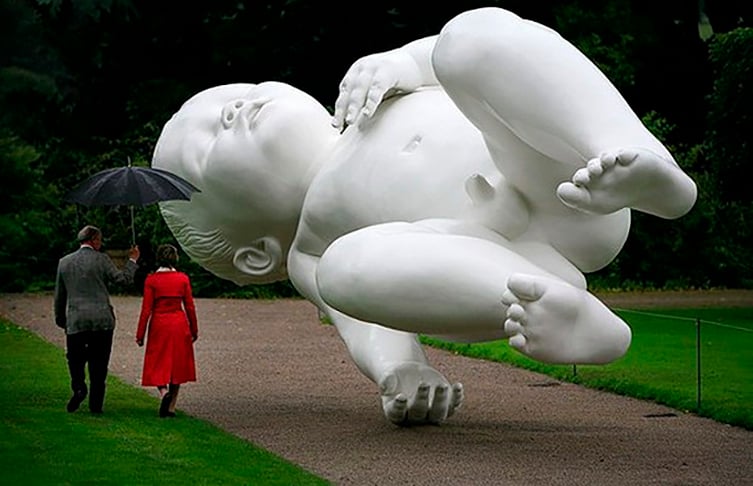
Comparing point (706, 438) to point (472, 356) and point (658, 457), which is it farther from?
point (472, 356)

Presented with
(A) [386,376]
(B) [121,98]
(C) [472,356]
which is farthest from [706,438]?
(B) [121,98]

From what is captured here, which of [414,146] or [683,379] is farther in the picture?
[683,379]

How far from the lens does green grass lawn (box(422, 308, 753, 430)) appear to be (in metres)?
11.4

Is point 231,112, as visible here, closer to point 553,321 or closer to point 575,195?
point 553,321

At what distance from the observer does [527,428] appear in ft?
32.8

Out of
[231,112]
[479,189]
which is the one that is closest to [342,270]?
[479,189]

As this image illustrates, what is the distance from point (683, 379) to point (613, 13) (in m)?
17.7

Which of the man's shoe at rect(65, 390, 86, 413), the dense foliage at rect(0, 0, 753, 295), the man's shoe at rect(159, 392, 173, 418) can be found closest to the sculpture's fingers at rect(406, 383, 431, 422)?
the man's shoe at rect(159, 392, 173, 418)

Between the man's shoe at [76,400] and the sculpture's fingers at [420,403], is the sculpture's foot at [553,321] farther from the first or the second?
the man's shoe at [76,400]

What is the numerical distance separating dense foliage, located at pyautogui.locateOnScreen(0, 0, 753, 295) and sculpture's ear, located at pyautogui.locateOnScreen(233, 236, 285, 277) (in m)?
13.7

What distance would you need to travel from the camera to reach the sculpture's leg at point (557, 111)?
253 inches

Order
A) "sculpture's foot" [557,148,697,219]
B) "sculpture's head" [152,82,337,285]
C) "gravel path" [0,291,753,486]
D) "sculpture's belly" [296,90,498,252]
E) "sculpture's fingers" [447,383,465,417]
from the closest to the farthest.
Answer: "sculpture's foot" [557,148,697,219] → "sculpture's belly" [296,90,498,252] → "gravel path" [0,291,753,486] → "sculpture's head" [152,82,337,285] → "sculpture's fingers" [447,383,465,417]

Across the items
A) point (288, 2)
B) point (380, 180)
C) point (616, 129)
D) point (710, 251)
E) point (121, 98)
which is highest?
point (616, 129)

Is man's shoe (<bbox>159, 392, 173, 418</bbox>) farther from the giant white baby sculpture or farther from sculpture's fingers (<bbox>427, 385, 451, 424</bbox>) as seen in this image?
sculpture's fingers (<bbox>427, 385, 451, 424</bbox>)
